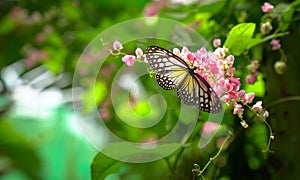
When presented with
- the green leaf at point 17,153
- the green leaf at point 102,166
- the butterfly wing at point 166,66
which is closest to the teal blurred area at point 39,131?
the green leaf at point 17,153

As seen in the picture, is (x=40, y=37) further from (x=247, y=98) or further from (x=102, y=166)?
(x=247, y=98)

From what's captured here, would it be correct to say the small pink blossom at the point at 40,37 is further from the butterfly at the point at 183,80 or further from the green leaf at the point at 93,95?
the butterfly at the point at 183,80

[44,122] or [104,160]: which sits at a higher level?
[44,122]

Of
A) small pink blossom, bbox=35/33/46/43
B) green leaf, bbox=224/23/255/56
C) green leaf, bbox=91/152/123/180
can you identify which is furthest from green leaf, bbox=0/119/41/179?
green leaf, bbox=224/23/255/56

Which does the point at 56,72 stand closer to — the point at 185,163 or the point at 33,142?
the point at 33,142

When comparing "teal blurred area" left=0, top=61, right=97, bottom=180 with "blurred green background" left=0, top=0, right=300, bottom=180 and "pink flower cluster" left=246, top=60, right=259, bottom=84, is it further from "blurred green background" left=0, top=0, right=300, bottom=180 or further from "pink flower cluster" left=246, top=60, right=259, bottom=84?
"pink flower cluster" left=246, top=60, right=259, bottom=84

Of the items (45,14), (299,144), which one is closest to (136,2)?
(45,14)
